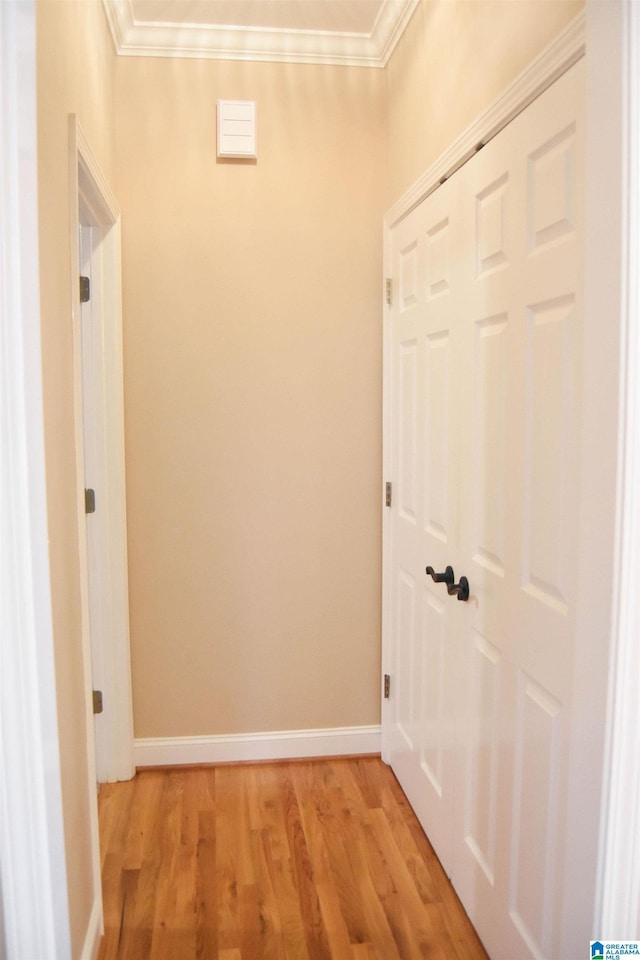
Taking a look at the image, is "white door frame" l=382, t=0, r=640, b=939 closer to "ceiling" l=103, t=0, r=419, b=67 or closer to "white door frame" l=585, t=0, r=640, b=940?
"white door frame" l=585, t=0, r=640, b=940

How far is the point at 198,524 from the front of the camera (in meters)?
2.70

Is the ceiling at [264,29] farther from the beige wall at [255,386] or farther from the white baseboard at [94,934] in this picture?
the white baseboard at [94,934]

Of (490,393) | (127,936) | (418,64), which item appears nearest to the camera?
(490,393)

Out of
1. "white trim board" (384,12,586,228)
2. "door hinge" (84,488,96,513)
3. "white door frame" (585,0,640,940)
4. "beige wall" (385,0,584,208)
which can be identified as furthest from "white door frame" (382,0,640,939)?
"door hinge" (84,488,96,513)

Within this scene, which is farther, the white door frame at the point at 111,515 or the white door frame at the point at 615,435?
the white door frame at the point at 111,515

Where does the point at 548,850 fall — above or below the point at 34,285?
below

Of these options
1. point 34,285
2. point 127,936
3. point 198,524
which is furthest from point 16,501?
point 198,524

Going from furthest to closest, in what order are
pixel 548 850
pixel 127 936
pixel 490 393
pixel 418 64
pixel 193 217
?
pixel 193 217
pixel 418 64
pixel 127 936
pixel 490 393
pixel 548 850

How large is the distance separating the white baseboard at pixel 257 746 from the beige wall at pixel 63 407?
0.96 m

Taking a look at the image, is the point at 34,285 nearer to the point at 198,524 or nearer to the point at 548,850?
the point at 548,850

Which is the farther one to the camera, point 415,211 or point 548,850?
point 415,211

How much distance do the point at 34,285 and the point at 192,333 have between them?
5.39 ft

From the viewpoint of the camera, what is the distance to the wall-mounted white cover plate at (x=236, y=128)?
256 centimetres
